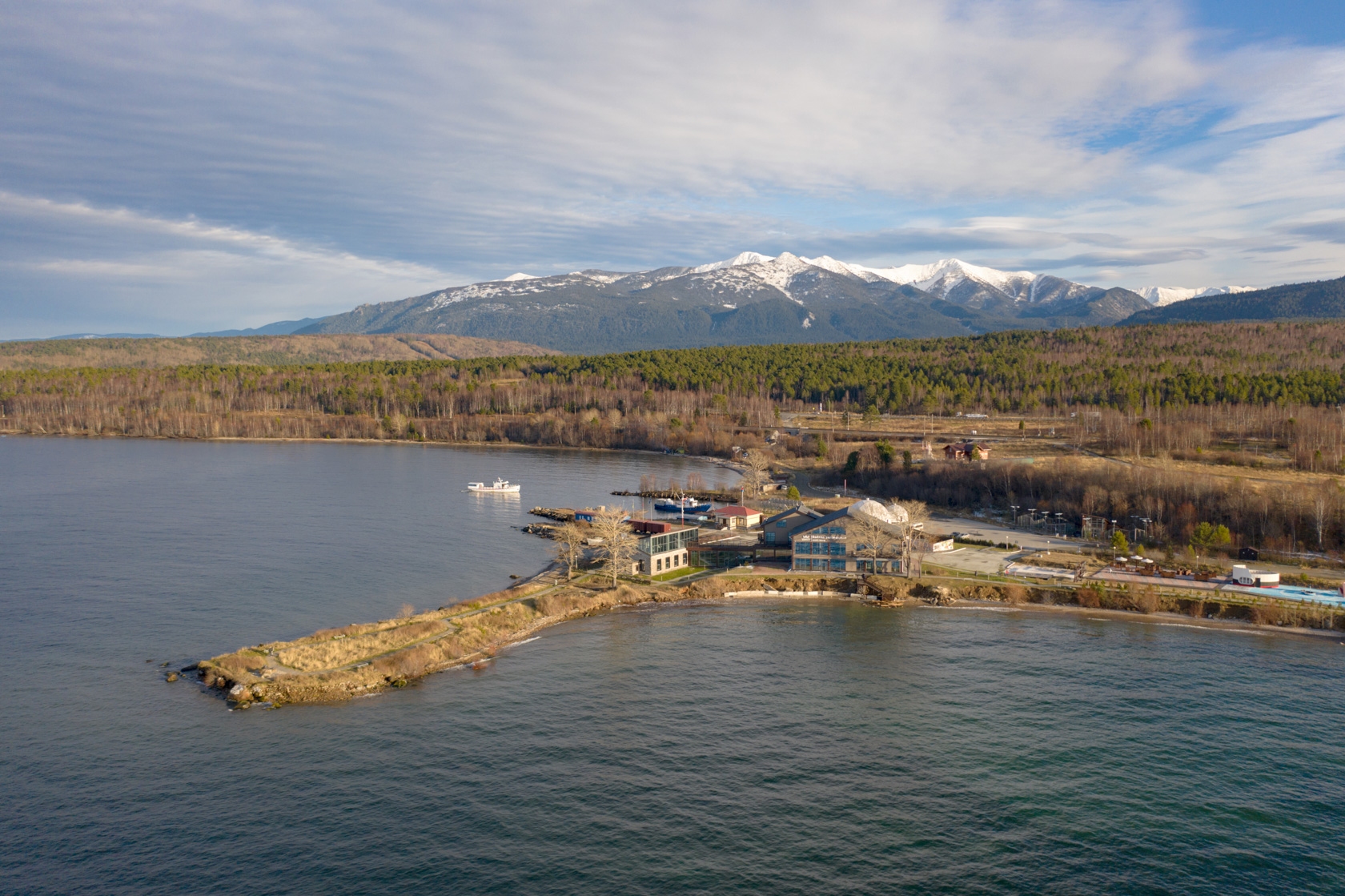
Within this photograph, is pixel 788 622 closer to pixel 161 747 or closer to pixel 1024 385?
pixel 161 747

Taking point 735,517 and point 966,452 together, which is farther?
point 966,452

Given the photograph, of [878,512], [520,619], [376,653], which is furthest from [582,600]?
[878,512]

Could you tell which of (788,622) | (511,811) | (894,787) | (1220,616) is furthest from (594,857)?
(1220,616)

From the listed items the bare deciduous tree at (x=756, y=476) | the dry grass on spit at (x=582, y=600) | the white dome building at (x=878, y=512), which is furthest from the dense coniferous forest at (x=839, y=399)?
the dry grass on spit at (x=582, y=600)

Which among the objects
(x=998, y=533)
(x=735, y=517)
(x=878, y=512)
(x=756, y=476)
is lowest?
(x=998, y=533)

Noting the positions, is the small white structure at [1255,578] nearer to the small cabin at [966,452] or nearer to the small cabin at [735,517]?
the small cabin at [735,517]

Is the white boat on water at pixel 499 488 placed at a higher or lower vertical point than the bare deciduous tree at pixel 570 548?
higher

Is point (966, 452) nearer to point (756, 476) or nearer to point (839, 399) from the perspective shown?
point (756, 476)

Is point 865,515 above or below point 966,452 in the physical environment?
below
